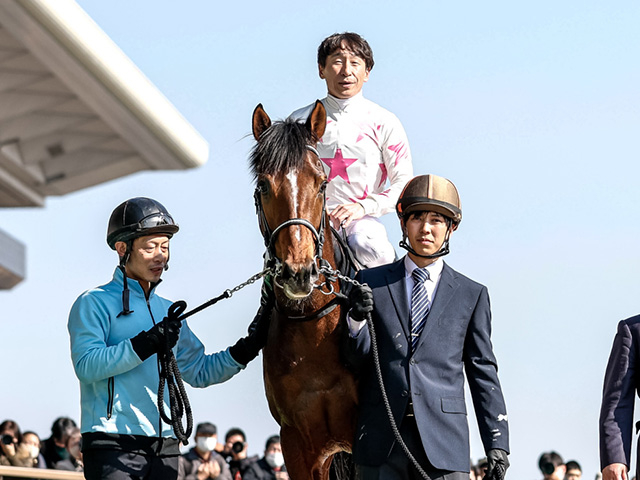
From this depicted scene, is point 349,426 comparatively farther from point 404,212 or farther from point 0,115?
point 0,115

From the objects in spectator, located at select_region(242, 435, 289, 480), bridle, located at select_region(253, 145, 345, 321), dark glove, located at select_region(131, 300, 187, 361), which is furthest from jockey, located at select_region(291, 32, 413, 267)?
spectator, located at select_region(242, 435, 289, 480)

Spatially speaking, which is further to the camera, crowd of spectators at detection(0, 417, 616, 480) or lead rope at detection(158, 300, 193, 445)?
crowd of spectators at detection(0, 417, 616, 480)

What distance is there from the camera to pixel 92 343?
5359mm

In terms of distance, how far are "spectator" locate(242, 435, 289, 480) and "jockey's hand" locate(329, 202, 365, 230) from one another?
17.4 ft

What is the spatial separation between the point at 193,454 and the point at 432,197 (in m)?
6.08

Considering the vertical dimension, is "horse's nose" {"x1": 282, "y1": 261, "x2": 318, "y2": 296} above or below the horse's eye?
below

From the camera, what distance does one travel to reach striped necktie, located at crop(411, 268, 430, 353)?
5.46m

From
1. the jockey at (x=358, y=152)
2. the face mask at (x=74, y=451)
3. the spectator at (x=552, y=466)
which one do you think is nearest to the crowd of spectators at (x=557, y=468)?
the spectator at (x=552, y=466)

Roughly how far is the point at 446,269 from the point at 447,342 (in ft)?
1.20

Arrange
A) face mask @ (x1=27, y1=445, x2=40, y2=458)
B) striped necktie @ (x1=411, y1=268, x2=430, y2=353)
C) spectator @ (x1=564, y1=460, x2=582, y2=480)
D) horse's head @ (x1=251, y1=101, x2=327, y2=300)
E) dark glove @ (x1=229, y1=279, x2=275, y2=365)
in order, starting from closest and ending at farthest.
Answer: horse's head @ (x1=251, y1=101, x2=327, y2=300), striped necktie @ (x1=411, y1=268, x2=430, y2=353), dark glove @ (x1=229, y1=279, x2=275, y2=365), face mask @ (x1=27, y1=445, x2=40, y2=458), spectator @ (x1=564, y1=460, x2=582, y2=480)

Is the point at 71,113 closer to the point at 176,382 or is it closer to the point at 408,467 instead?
the point at 176,382

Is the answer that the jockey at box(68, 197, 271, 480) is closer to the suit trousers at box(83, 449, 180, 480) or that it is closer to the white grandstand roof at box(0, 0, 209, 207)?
the suit trousers at box(83, 449, 180, 480)

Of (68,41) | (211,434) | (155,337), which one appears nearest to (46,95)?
(68,41)

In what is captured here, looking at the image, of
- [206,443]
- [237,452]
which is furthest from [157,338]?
[237,452]
